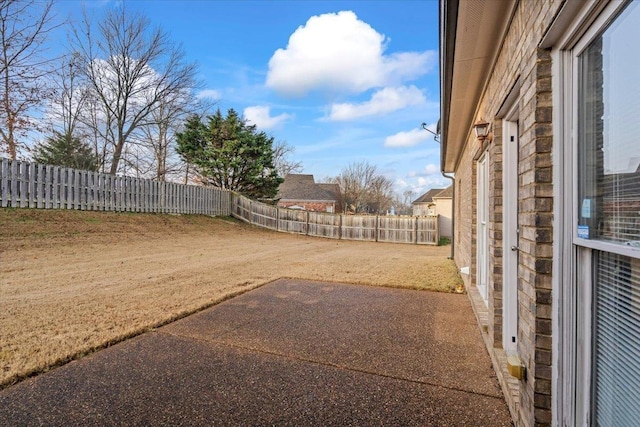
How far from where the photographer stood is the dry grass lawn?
3.19 m

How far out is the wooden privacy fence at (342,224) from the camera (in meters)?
16.2

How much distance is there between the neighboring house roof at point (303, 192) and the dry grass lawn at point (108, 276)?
71.5 ft

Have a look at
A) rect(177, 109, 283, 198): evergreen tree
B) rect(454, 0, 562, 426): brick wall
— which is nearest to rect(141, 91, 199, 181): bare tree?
rect(177, 109, 283, 198): evergreen tree

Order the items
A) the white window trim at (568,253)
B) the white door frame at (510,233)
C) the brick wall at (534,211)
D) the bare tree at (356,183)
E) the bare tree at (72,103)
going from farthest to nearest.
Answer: the bare tree at (356,183) → the bare tree at (72,103) → the white door frame at (510,233) → the brick wall at (534,211) → the white window trim at (568,253)

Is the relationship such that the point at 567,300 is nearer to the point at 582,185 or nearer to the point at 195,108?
the point at 582,185

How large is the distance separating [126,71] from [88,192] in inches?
359

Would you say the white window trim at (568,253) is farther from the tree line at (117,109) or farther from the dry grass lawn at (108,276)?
the tree line at (117,109)

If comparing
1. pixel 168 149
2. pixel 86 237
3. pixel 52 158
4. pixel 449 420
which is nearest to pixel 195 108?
pixel 168 149

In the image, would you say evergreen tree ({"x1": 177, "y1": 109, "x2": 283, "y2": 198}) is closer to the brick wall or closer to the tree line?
the tree line

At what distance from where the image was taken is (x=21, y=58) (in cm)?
993

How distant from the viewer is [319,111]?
17.9 m

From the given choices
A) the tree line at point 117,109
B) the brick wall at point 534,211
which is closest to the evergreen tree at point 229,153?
the tree line at point 117,109

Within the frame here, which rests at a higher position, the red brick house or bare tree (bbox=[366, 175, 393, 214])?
bare tree (bbox=[366, 175, 393, 214])

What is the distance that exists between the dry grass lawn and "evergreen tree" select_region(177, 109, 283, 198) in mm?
9053
